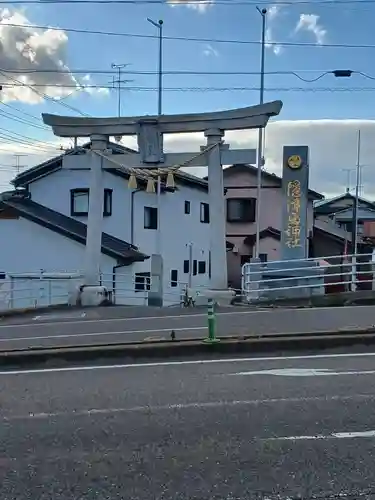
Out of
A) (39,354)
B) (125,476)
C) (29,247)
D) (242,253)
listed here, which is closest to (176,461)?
(125,476)

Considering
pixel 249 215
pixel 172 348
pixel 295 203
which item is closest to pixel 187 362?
pixel 172 348

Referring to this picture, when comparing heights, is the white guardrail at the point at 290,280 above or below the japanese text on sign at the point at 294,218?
below

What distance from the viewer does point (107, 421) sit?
5648 millimetres

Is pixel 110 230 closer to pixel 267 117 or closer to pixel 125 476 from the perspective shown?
pixel 267 117

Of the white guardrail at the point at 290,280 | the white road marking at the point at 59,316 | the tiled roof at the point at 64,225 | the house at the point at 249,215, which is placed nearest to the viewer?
the white road marking at the point at 59,316

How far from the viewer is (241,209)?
4038cm

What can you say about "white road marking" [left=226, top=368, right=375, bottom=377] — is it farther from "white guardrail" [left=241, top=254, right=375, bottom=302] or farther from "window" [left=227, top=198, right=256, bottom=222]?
"window" [left=227, top=198, right=256, bottom=222]

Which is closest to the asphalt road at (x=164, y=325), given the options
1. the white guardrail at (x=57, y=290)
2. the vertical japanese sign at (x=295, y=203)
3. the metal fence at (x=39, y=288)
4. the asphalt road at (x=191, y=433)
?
the asphalt road at (x=191, y=433)

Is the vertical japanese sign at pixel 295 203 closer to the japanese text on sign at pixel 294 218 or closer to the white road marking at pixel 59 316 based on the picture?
the japanese text on sign at pixel 294 218

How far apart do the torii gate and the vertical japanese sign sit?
1.36 m

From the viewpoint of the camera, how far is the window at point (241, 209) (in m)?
40.2

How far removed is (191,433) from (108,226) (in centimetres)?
2350

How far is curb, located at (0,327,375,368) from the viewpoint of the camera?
8.77m

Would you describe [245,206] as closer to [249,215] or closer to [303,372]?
[249,215]
